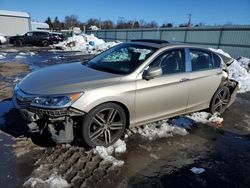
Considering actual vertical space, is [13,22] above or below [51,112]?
below

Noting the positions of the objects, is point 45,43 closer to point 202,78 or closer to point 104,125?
point 202,78

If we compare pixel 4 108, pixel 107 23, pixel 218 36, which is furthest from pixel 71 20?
pixel 4 108

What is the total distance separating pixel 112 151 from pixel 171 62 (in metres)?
1.99

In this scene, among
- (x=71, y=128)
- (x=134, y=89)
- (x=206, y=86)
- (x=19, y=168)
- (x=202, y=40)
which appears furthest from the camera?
(x=202, y=40)

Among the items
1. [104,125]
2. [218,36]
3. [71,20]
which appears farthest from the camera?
[71,20]

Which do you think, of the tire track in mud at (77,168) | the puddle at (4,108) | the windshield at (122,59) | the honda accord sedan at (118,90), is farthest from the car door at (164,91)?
the puddle at (4,108)

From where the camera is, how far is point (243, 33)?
18594 millimetres

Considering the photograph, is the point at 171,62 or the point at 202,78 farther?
the point at 202,78

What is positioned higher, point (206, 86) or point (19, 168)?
point (206, 86)

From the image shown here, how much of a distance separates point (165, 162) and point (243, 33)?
57.3 feet

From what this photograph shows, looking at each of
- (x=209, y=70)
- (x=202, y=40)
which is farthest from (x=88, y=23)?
(x=209, y=70)

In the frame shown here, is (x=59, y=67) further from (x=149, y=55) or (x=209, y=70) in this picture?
(x=209, y=70)

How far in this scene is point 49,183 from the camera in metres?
3.24

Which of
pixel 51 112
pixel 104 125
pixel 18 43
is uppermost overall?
pixel 51 112
